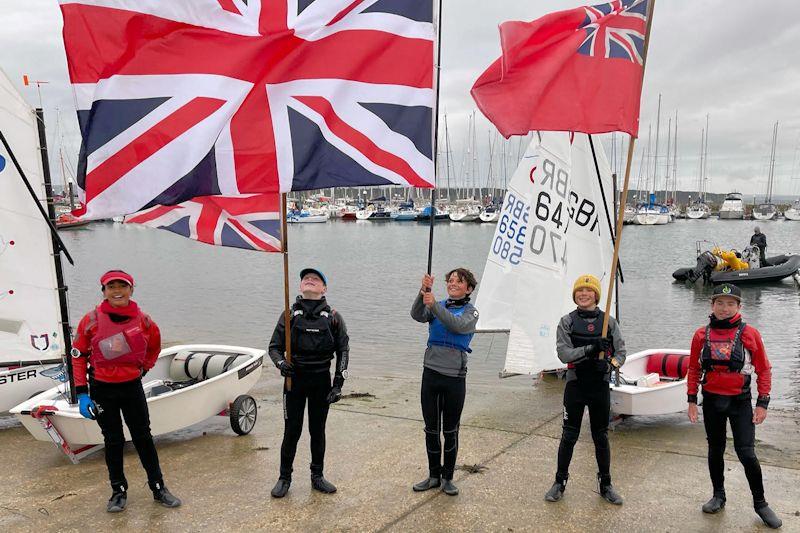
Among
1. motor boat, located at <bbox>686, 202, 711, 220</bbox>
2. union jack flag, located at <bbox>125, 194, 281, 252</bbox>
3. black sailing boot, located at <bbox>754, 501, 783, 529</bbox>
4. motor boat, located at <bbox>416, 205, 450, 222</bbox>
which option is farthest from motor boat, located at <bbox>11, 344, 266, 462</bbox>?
motor boat, located at <bbox>686, 202, 711, 220</bbox>

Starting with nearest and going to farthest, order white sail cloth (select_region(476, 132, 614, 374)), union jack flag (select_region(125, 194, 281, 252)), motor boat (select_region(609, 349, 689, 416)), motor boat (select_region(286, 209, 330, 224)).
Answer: union jack flag (select_region(125, 194, 281, 252)) → motor boat (select_region(609, 349, 689, 416)) → white sail cloth (select_region(476, 132, 614, 374)) → motor boat (select_region(286, 209, 330, 224))

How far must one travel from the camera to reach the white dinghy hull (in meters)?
5.73

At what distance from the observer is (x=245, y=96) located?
15.0 ft

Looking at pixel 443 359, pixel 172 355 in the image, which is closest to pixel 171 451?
pixel 172 355

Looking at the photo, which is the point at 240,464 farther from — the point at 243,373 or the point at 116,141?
the point at 116,141

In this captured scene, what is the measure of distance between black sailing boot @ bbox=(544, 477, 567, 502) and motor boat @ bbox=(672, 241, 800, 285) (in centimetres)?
2452

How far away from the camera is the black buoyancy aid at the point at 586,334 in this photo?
482 cm

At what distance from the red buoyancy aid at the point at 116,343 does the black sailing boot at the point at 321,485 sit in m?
1.70

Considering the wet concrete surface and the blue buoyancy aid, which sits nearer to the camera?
the wet concrete surface

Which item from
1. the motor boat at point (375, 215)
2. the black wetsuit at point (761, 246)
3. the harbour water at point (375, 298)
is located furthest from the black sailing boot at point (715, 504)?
the motor boat at point (375, 215)

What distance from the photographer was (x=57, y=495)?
5238mm

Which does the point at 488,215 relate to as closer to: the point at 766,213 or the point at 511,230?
the point at 766,213

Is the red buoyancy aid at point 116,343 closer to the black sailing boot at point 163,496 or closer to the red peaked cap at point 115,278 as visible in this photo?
the red peaked cap at point 115,278

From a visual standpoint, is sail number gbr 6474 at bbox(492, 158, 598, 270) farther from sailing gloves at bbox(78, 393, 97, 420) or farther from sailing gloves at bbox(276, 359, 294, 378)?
sailing gloves at bbox(78, 393, 97, 420)
